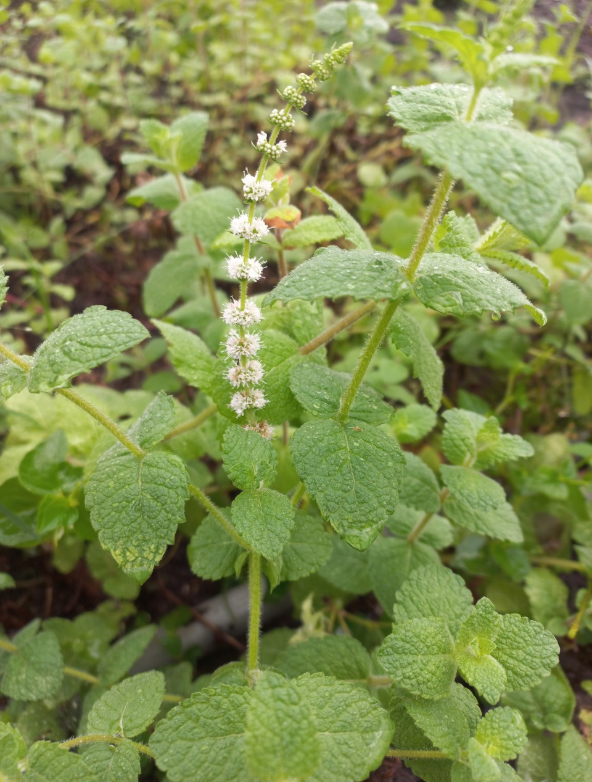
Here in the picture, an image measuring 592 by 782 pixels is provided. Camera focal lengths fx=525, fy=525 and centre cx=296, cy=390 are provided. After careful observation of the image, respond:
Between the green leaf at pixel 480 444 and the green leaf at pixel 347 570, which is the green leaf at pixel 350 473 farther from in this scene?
the green leaf at pixel 347 570

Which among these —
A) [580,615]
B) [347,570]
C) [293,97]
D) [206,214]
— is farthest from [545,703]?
[206,214]

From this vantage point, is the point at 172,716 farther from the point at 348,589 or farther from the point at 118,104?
the point at 118,104

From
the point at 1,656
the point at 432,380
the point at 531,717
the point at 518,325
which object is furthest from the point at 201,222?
the point at 531,717

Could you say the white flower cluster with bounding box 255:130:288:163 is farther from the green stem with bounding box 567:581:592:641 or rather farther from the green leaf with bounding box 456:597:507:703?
the green stem with bounding box 567:581:592:641

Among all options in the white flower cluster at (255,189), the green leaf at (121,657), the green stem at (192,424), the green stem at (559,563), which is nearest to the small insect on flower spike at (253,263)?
the white flower cluster at (255,189)

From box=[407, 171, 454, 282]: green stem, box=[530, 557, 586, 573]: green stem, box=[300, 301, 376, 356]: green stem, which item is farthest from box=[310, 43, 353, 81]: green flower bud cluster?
box=[530, 557, 586, 573]: green stem

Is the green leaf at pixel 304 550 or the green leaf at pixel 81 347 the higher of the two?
the green leaf at pixel 81 347

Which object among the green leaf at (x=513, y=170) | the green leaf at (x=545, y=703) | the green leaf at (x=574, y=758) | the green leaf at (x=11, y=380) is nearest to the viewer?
the green leaf at (x=513, y=170)
